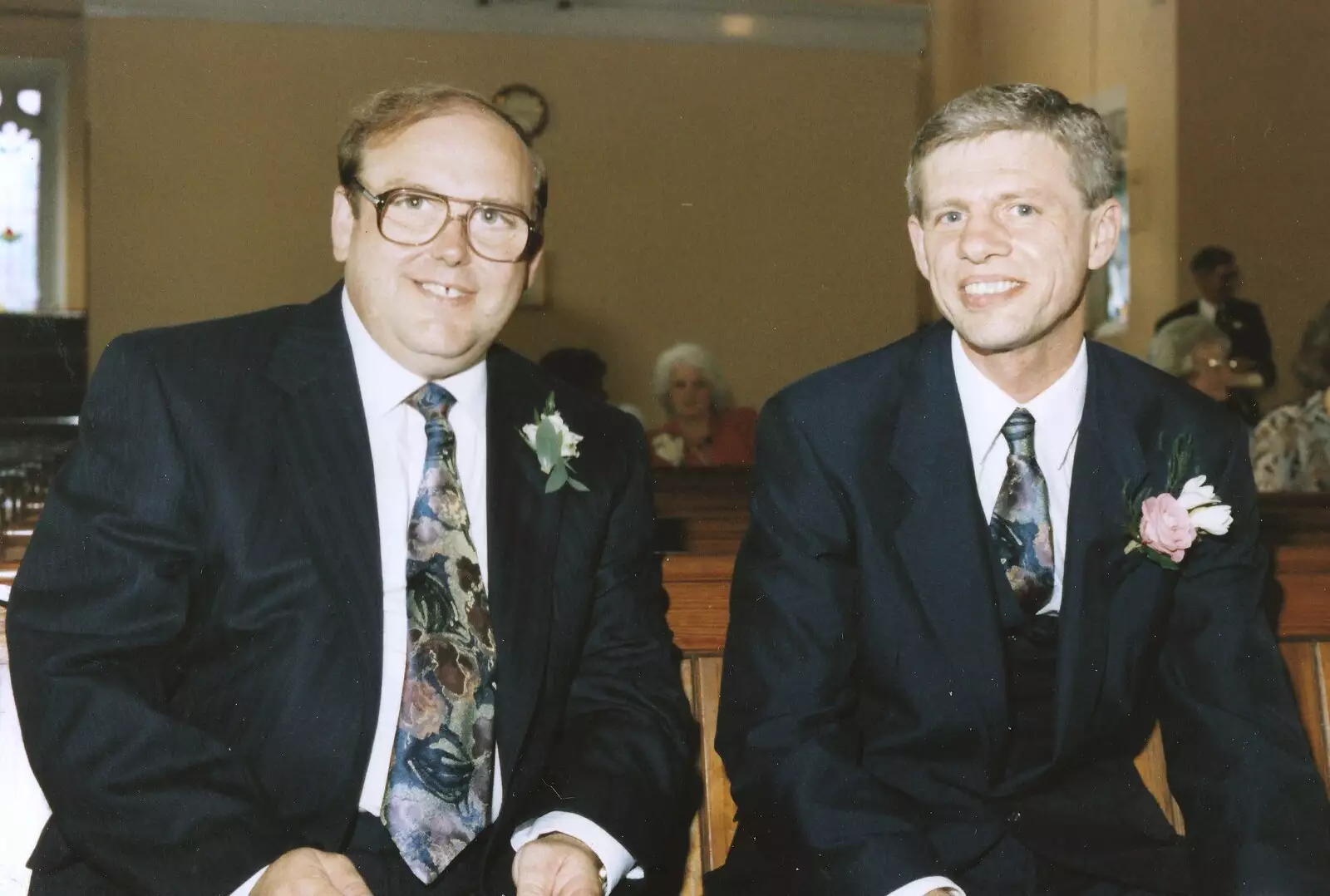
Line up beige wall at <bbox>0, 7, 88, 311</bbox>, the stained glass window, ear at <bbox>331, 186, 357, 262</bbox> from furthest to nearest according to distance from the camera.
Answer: the stained glass window → beige wall at <bbox>0, 7, 88, 311</bbox> → ear at <bbox>331, 186, 357, 262</bbox>

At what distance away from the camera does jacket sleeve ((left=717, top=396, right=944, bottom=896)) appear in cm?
174

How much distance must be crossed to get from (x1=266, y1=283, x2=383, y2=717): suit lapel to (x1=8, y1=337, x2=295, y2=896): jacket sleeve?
150 millimetres

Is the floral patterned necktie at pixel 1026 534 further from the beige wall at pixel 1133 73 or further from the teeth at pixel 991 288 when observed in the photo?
the beige wall at pixel 1133 73

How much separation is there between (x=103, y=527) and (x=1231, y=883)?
1541mm

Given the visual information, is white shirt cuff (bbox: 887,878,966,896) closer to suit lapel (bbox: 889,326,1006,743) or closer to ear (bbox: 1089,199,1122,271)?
suit lapel (bbox: 889,326,1006,743)

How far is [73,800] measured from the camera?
1.62 metres

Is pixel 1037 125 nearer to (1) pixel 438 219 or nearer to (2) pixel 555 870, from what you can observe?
(1) pixel 438 219

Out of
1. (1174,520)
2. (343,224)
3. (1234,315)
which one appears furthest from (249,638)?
(1234,315)

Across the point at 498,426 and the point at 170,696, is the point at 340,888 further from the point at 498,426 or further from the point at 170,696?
the point at 498,426

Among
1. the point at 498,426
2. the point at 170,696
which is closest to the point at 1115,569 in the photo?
the point at 498,426

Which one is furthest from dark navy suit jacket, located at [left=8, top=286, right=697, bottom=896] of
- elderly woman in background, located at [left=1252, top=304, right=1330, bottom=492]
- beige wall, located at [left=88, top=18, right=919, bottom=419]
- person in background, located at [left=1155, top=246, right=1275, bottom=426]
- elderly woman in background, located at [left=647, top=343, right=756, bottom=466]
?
beige wall, located at [left=88, top=18, right=919, bottom=419]

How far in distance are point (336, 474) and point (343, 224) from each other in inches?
15.2

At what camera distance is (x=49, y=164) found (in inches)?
391

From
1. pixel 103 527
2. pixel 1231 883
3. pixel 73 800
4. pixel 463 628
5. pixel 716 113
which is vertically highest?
pixel 716 113
